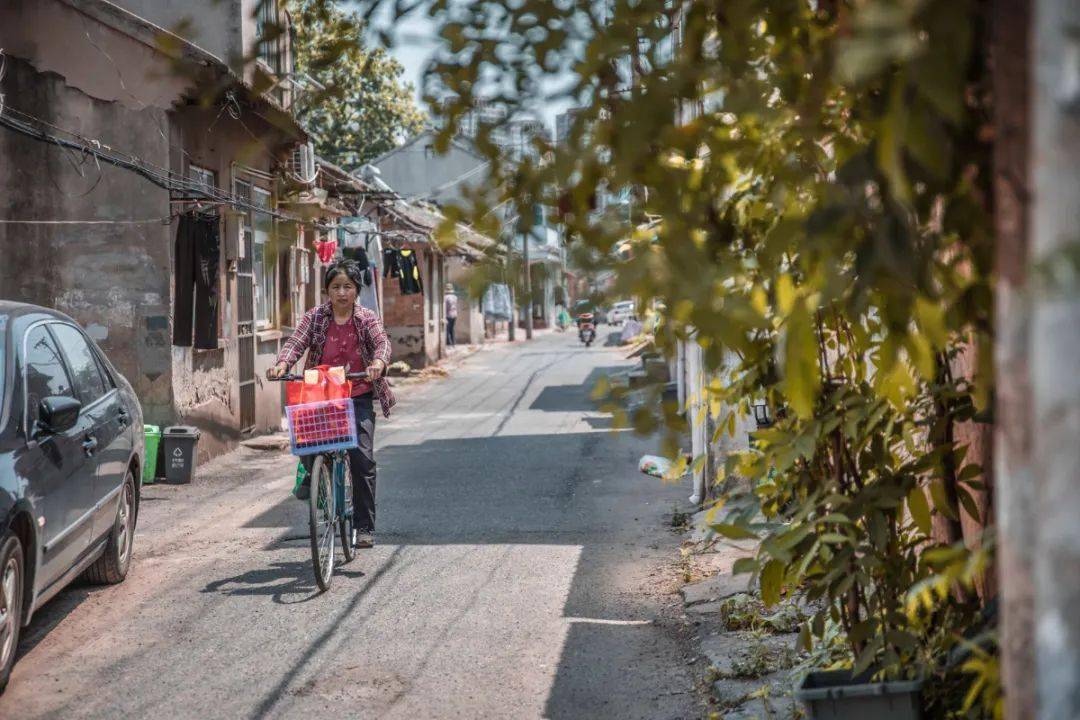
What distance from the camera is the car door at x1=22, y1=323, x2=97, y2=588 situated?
19.3 ft

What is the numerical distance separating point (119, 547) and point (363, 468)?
1.62 metres

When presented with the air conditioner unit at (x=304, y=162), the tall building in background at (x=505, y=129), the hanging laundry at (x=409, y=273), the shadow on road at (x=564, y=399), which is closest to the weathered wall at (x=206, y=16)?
the air conditioner unit at (x=304, y=162)

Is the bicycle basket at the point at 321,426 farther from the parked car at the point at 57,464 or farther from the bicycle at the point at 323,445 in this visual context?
the parked car at the point at 57,464

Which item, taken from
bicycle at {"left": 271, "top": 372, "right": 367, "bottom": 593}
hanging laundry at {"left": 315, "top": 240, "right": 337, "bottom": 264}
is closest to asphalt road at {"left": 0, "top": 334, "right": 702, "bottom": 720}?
bicycle at {"left": 271, "top": 372, "right": 367, "bottom": 593}

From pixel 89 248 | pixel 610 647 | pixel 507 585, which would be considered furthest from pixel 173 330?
pixel 610 647

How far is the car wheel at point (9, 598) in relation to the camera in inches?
209

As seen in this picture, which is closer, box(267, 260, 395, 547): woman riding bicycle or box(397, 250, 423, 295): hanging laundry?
box(267, 260, 395, 547): woman riding bicycle

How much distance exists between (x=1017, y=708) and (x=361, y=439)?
6892 mm

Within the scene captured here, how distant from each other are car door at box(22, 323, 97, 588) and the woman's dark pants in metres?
1.99

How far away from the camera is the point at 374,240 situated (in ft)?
84.1

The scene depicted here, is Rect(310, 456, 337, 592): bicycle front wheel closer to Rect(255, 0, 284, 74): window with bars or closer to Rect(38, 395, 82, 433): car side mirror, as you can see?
Rect(38, 395, 82, 433): car side mirror

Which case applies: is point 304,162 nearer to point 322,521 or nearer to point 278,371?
point 278,371

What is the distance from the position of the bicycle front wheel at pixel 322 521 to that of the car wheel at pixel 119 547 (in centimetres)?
116

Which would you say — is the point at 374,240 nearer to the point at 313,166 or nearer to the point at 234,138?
the point at 313,166
